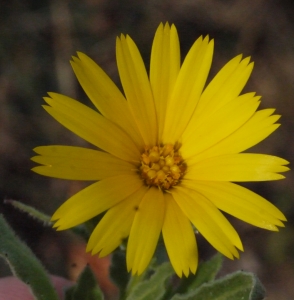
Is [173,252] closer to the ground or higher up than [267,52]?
closer to the ground

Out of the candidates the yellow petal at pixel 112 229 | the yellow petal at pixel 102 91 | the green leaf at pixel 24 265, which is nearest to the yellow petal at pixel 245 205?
the yellow petal at pixel 112 229

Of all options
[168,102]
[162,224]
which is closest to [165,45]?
[168,102]

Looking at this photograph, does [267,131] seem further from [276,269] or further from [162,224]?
[276,269]

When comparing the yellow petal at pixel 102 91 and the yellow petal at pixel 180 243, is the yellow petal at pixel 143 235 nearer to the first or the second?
the yellow petal at pixel 180 243

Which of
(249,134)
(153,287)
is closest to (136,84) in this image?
(249,134)

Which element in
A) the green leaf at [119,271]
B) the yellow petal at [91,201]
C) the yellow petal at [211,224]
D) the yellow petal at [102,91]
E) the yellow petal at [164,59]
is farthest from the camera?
the green leaf at [119,271]

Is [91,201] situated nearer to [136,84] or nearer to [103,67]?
[136,84]
